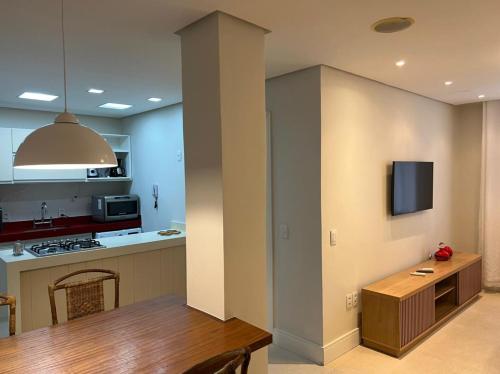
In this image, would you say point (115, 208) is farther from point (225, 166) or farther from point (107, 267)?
point (225, 166)

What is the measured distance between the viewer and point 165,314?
2.21 m

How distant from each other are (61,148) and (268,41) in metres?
1.44

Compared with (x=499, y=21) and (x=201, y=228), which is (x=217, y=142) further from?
(x=499, y=21)

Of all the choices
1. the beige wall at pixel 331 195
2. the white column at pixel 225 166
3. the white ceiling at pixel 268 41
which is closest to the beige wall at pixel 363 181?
the beige wall at pixel 331 195

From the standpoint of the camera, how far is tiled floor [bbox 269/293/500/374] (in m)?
3.02

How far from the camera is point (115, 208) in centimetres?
525

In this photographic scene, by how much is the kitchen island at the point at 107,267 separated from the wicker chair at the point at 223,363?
236 cm

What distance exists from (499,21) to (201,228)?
212 centimetres

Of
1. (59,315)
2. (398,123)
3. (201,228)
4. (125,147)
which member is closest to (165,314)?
(201,228)

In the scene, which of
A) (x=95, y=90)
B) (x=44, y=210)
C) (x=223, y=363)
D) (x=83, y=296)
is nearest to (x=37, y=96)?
(x=95, y=90)

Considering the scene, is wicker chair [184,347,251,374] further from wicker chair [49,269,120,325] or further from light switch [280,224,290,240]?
light switch [280,224,290,240]

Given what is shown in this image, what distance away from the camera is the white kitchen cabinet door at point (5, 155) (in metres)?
4.58

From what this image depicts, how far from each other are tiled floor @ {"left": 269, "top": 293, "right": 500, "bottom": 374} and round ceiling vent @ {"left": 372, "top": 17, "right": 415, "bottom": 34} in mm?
2515

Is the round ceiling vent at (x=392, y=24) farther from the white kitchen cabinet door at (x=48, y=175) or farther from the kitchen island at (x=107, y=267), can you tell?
the white kitchen cabinet door at (x=48, y=175)
